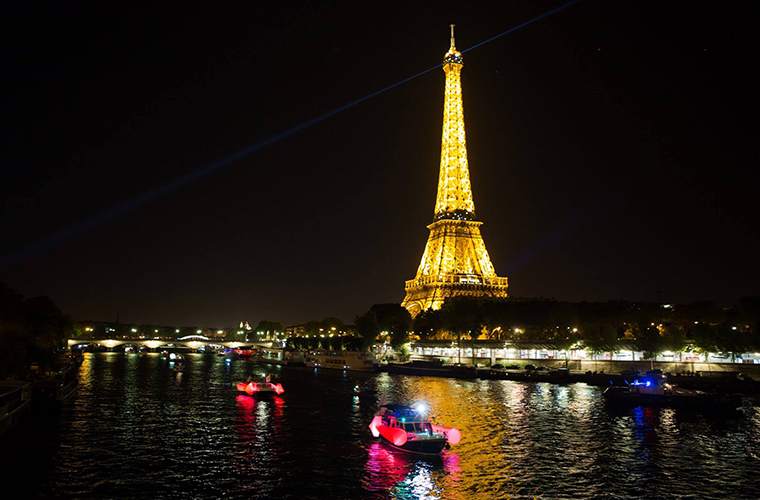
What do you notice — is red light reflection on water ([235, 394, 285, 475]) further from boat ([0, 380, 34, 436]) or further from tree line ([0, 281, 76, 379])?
tree line ([0, 281, 76, 379])

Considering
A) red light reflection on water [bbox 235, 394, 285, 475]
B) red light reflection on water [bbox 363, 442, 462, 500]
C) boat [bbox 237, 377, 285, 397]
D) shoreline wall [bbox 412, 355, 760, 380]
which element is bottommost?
red light reflection on water [bbox 363, 442, 462, 500]

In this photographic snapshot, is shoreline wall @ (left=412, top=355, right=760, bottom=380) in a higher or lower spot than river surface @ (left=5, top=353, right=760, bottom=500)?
higher

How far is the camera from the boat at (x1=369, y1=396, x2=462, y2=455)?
35.9m

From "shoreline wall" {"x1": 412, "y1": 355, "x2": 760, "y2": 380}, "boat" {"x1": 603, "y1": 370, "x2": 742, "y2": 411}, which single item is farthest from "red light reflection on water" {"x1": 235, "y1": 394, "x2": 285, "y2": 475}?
"shoreline wall" {"x1": 412, "y1": 355, "x2": 760, "y2": 380}

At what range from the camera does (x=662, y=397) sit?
58.6 metres

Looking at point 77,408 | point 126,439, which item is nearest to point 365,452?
point 126,439

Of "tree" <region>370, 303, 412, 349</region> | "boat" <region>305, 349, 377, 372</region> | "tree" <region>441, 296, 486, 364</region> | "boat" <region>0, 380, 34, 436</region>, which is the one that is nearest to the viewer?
"boat" <region>0, 380, 34, 436</region>

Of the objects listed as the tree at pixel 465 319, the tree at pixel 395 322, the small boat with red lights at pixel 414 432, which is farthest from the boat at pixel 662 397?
the tree at pixel 395 322

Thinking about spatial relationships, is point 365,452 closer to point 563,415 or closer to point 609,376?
point 563,415

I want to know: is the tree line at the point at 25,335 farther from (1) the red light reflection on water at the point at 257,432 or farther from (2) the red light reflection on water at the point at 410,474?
(2) the red light reflection on water at the point at 410,474

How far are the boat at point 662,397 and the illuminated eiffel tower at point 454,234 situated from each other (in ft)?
239

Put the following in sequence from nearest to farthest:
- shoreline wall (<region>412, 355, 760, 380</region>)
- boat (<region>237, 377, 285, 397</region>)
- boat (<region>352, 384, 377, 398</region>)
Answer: boat (<region>237, 377, 285, 397</region>)
boat (<region>352, 384, 377, 398</region>)
shoreline wall (<region>412, 355, 760, 380</region>)

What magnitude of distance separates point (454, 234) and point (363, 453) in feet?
333

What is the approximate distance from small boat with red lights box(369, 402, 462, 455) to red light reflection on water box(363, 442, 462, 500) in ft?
1.57
